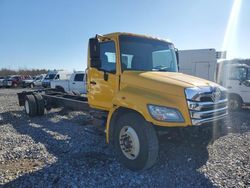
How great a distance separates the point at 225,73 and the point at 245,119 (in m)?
3.49

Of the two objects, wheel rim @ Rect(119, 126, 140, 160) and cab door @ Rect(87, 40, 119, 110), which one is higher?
cab door @ Rect(87, 40, 119, 110)

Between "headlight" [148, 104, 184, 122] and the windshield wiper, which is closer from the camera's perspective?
"headlight" [148, 104, 184, 122]

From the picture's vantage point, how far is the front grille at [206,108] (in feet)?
14.1

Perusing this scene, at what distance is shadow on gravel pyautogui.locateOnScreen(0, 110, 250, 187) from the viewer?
4.39 m

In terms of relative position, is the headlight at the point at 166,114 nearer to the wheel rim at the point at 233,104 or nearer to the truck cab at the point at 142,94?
the truck cab at the point at 142,94

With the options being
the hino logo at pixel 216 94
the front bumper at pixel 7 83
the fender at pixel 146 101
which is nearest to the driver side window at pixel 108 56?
the fender at pixel 146 101

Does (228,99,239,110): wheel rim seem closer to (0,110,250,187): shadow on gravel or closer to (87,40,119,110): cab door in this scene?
(0,110,250,187): shadow on gravel

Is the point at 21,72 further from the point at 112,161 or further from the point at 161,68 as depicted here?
the point at 112,161

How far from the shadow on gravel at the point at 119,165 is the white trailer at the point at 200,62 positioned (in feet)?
34.9

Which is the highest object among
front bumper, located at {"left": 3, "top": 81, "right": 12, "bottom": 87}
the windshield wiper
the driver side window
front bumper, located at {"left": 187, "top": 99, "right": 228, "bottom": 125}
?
the driver side window

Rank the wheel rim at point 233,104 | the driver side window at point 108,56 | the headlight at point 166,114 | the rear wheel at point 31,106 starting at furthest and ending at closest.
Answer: the wheel rim at point 233,104
the rear wheel at point 31,106
the driver side window at point 108,56
the headlight at point 166,114

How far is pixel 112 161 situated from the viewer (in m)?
5.31

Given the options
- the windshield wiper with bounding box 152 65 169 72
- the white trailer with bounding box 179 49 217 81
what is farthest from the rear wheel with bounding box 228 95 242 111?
the windshield wiper with bounding box 152 65 169 72

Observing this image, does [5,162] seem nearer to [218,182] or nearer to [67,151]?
[67,151]
